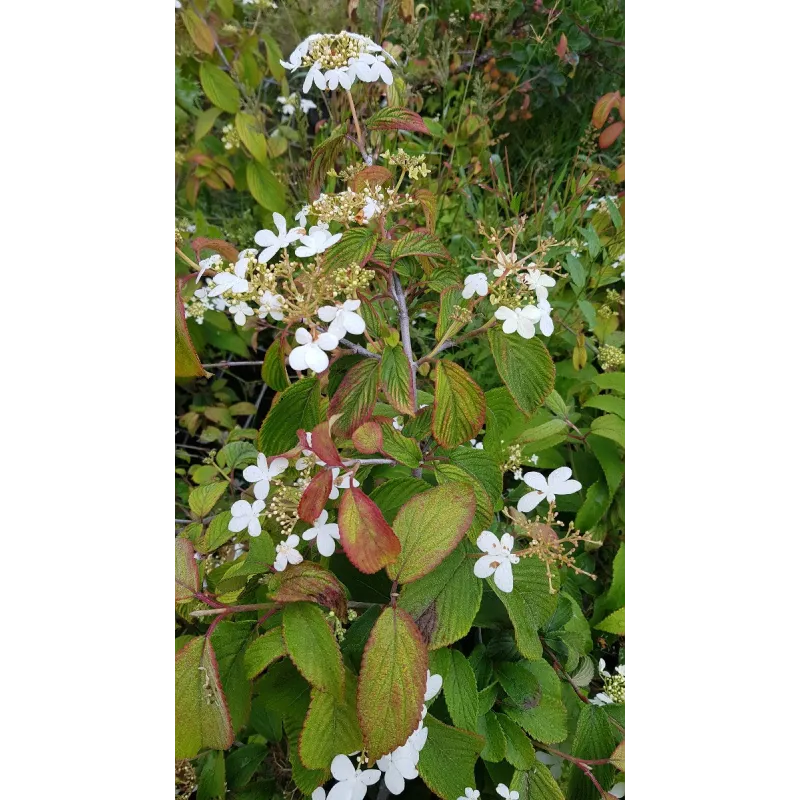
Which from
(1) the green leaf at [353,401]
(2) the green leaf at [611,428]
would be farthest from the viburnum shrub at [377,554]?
(2) the green leaf at [611,428]

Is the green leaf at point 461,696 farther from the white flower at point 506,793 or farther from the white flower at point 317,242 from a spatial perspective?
the white flower at point 317,242

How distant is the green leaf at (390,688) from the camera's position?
0.43 m

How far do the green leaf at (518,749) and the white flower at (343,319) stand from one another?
1.29 ft

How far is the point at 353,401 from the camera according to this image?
481 millimetres

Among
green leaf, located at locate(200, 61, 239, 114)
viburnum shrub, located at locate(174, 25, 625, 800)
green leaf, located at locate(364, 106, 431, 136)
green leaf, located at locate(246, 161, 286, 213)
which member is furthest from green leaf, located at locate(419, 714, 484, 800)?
green leaf, located at locate(200, 61, 239, 114)

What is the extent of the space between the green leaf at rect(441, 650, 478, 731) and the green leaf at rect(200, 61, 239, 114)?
727 mm

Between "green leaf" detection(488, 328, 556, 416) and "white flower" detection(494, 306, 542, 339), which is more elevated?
"white flower" detection(494, 306, 542, 339)

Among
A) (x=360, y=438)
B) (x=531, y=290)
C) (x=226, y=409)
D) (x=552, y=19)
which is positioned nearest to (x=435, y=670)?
(x=360, y=438)

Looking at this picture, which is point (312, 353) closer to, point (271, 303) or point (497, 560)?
point (271, 303)

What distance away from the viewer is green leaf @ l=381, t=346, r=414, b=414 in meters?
0.47

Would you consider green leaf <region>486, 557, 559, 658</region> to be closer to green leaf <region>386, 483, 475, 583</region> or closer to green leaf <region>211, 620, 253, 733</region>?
green leaf <region>386, 483, 475, 583</region>
